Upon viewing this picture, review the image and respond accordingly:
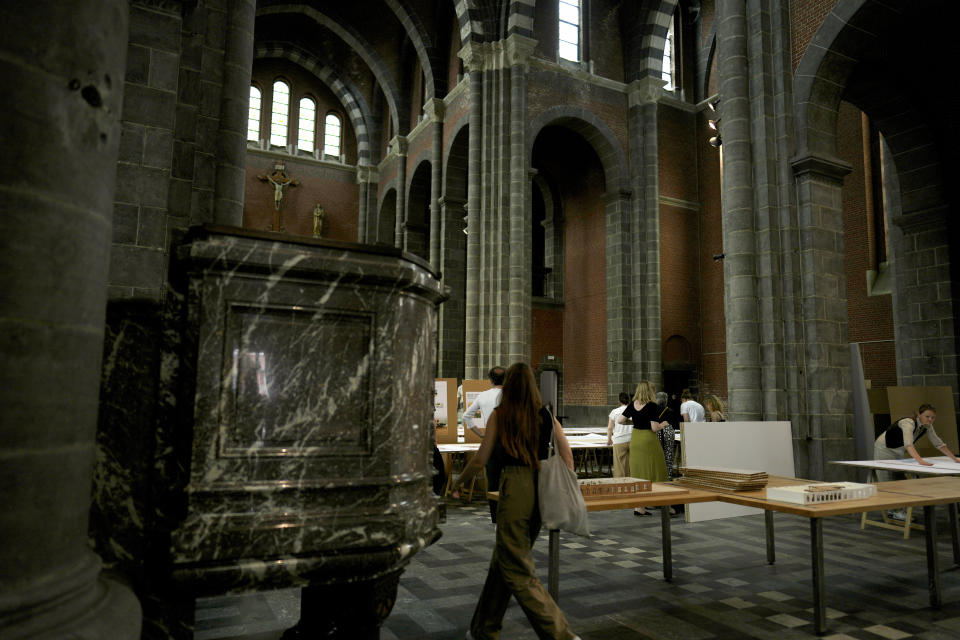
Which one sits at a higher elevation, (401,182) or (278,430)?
(401,182)

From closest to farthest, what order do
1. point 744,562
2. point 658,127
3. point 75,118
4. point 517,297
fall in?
1. point 75,118
2. point 744,562
3. point 517,297
4. point 658,127

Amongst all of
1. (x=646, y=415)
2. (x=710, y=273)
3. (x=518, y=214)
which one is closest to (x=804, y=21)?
(x=646, y=415)

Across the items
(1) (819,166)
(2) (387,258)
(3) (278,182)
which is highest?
(3) (278,182)

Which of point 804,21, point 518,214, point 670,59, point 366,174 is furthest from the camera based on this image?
point 366,174

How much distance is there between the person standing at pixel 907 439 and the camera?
22.3ft

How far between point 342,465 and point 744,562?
4420mm

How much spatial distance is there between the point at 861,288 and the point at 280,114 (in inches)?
801

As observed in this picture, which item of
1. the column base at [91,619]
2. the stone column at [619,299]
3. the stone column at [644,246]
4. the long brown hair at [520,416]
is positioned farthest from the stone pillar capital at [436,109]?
the column base at [91,619]

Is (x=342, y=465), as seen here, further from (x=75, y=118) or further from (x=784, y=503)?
(x=784, y=503)

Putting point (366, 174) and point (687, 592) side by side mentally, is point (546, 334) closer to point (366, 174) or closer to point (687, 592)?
point (366, 174)

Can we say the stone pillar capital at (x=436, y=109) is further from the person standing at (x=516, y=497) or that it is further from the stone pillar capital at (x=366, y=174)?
the person standing at (x=516, y=497)

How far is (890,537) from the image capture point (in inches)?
250

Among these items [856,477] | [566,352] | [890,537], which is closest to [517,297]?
[566,352]

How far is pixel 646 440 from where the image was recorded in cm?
728
